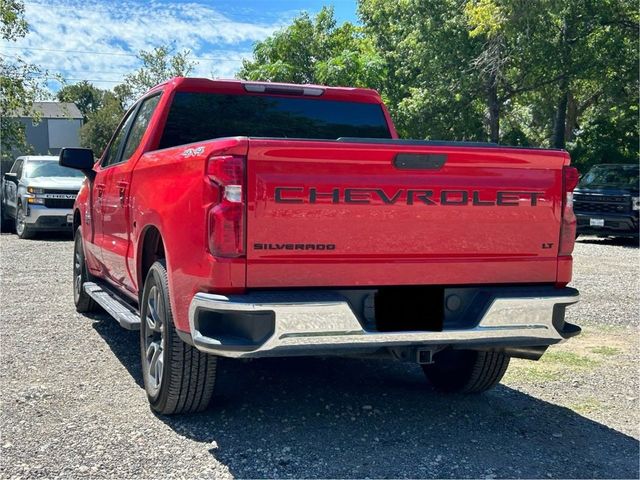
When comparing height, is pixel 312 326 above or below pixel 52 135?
below

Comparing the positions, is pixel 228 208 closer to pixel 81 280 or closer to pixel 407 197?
pixel 407 197

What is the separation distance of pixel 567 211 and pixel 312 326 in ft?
5.14

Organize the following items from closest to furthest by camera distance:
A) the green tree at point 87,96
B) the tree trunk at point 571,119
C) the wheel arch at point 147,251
Answer: 1. the wheel arch at point 147,251
2. the tree trunk at point 571,119
3. the green tree at point 87,96

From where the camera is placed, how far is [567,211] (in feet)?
13.1

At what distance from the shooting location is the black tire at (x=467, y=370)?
15.3ft

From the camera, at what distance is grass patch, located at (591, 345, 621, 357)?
238 inches

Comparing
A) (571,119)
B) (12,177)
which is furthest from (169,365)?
(571,119)

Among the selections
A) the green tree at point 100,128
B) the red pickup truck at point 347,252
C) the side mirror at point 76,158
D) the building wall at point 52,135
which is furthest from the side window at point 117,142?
the building wall at point 52,135

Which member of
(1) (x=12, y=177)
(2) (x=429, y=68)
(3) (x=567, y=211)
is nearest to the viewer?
(3) (x=567, y=211)

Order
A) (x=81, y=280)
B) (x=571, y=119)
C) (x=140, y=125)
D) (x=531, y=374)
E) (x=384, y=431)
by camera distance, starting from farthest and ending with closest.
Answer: (x=571, y=119) < (x=81, y=280) < (x=140, y=125) < (x=531, y=374) < (x=384, y=431)

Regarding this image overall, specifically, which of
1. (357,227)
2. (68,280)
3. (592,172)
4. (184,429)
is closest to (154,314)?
(184,429)

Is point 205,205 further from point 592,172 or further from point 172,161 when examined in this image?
point 592,172

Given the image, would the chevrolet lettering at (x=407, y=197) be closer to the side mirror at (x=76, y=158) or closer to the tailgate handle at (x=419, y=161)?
the tailgate handle at (x=419, y=161)

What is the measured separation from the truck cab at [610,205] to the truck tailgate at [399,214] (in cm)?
1228
